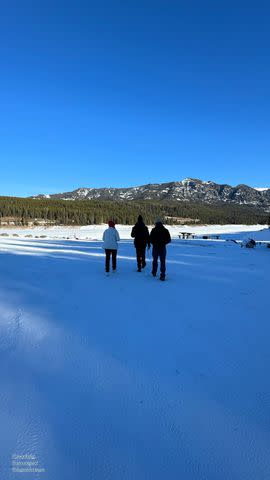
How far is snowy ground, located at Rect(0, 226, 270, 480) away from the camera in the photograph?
97.3 inches

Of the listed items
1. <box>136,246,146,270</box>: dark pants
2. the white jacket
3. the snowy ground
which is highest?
the white jacket

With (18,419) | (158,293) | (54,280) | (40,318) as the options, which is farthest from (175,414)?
(54,280)

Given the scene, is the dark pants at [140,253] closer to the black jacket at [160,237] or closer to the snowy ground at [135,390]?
the black jacket at [160,237]

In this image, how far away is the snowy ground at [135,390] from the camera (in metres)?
2.47

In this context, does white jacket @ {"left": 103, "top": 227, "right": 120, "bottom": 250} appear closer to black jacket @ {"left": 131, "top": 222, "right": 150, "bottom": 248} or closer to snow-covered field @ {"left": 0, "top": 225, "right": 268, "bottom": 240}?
black jacket @ {"left": 131, "top": 222, "right": 150, "bottom": 248}

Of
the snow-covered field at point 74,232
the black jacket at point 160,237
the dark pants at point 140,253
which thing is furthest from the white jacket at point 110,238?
the snow-covered field at point 74,232

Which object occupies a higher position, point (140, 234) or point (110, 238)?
point (140, 234)

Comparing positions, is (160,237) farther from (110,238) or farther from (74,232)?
(74,232)

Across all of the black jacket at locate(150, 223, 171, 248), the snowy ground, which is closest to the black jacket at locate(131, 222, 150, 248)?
the black jacket at locate(150, 223, 171, 248)

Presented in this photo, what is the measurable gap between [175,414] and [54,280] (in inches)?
263

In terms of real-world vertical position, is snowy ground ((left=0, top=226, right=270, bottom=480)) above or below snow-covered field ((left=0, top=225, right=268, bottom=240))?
below

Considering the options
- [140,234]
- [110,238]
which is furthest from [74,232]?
[110,238]

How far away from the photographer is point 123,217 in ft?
454

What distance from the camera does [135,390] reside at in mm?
3279
